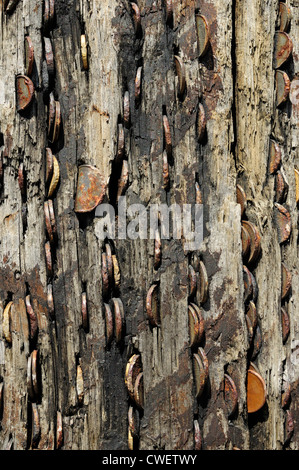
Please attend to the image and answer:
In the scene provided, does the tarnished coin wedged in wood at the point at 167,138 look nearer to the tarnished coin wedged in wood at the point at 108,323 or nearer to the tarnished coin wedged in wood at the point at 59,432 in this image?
the tarnished coin wedged in wood at the point at 108,323

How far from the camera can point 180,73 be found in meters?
1.52

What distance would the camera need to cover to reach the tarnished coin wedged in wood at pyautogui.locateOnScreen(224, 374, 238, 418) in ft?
5.01

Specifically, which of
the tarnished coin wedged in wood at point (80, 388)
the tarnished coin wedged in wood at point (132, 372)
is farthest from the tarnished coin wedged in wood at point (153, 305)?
the tarnished coin wedged in wood at point (80, 388)

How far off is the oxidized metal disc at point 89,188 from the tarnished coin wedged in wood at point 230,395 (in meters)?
0.69

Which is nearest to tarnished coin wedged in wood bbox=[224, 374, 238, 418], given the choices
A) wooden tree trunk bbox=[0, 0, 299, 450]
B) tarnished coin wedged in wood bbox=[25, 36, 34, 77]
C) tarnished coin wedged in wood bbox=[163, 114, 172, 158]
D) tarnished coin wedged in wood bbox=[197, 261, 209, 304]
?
wooden tree trunk bbox=[0, 0, 299, 450]

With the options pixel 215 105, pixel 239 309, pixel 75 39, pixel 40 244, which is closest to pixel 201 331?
pixel 239 309

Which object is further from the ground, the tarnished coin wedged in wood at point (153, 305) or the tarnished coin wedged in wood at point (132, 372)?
the tarnished coin wedged in wood at point (153, 305)

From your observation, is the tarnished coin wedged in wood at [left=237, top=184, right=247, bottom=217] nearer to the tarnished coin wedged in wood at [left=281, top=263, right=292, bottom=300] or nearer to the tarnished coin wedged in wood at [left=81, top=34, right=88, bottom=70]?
the tarnished coin wedged in wood at [left=281, top=263, right=292, bottom=300]

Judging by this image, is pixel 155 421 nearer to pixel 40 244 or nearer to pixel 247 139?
pixel 40 244

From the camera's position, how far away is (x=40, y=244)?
1526 millimetres

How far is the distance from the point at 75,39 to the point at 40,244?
25.6 inches

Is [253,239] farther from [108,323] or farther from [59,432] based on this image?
[59,432]

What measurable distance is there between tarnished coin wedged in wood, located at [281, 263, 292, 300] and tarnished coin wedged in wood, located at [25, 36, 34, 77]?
105 centimetres

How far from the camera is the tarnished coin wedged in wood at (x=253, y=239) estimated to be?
1593 millimetres
